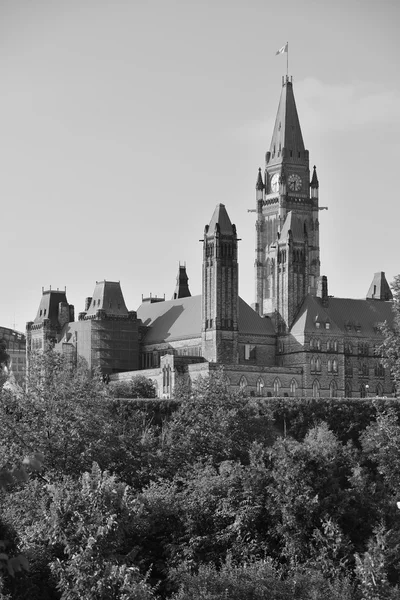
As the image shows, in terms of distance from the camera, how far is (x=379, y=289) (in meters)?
188

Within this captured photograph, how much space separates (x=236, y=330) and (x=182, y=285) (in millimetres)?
28007

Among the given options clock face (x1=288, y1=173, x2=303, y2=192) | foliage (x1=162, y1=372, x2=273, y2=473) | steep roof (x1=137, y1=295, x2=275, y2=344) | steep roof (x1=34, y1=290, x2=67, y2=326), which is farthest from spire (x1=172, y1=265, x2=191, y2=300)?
foliage (x1=162, y1=372, x2=273, y2=473)

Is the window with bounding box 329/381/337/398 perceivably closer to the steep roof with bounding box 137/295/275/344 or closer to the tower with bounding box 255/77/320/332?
the steep roof with bounding box 137/295/275/344

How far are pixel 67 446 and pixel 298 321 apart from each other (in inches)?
3732

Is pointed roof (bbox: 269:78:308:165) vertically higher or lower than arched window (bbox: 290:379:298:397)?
higher

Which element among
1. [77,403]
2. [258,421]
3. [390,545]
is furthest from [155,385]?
[390,545]

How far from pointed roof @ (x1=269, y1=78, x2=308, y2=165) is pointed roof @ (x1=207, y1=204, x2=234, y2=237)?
120 feet

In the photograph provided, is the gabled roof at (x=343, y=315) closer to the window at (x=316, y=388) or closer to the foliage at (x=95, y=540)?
the window at (x=316, y=388)

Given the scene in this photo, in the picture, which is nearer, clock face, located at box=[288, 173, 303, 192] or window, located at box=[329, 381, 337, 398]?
window, located at box=[329, 381, 337, 398]

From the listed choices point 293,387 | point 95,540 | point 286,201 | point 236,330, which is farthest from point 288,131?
point 95,540

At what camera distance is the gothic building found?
159000 millimetres

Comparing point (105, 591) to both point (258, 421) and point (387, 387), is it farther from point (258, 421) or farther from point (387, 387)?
point (387, 387)

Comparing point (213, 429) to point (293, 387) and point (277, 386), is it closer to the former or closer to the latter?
point (277, 386)

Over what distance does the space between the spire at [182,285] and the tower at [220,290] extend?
958 inches
